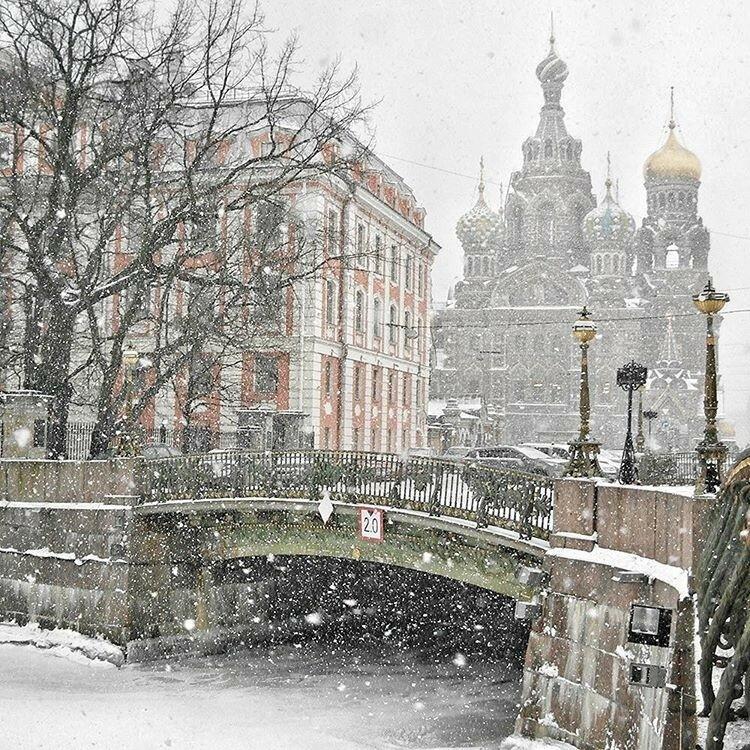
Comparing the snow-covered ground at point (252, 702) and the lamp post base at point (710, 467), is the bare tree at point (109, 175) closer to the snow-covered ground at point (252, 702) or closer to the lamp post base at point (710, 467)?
the snow-covered ground at point (252, 702)

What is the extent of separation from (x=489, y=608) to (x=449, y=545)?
8.94 meters

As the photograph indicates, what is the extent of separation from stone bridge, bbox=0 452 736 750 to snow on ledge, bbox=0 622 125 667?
10.2 inches

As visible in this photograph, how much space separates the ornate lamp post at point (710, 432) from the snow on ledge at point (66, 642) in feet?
43.2

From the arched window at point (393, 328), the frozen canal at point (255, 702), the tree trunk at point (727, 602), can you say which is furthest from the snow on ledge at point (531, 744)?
the arched window at point (393, 328)

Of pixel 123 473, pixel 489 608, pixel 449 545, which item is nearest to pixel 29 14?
pixel 123 473

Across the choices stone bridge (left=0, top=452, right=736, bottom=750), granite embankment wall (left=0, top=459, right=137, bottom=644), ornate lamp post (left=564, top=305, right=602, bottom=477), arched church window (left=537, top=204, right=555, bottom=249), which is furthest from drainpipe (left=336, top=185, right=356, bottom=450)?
arched church window (left=537, top=204, right=555, bottom=249)

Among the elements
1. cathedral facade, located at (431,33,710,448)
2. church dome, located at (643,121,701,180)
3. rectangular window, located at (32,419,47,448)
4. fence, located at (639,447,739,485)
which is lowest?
fence, located at (639,447,739,485)

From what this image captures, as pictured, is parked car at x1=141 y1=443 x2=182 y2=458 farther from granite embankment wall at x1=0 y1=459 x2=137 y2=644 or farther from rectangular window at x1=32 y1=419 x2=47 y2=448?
granite embankment wall at x1=0 y1=459 x2=137 y2=644

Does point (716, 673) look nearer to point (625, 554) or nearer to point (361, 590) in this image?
point (625, 554)

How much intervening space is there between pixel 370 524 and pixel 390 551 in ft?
2.04

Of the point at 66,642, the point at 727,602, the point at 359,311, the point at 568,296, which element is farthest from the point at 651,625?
the point at 568,296

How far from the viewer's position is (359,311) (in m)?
42.2

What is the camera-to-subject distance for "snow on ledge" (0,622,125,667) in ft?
72.6

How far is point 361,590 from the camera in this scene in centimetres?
2788
